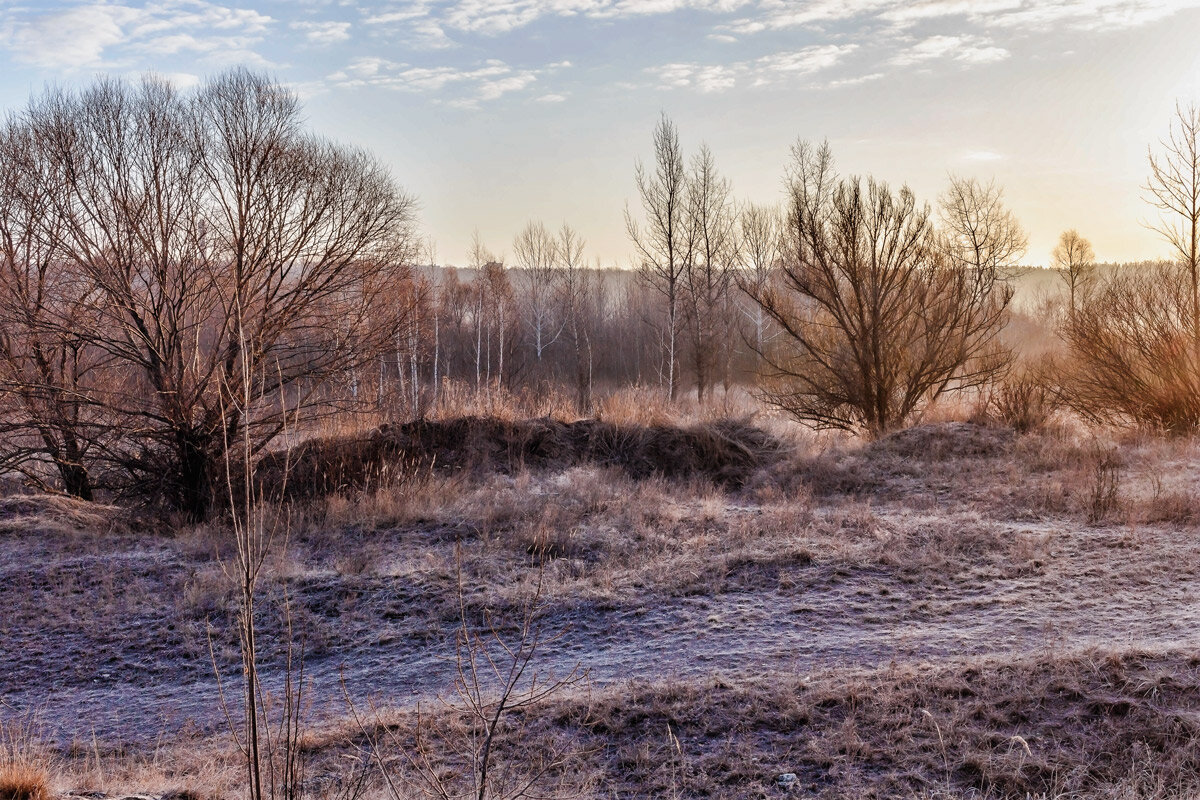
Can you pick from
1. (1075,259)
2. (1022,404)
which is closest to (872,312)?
(1022,404)

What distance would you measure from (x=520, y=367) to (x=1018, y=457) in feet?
95.5

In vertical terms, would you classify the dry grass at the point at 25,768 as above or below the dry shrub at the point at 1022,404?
below

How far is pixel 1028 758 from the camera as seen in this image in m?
4.59

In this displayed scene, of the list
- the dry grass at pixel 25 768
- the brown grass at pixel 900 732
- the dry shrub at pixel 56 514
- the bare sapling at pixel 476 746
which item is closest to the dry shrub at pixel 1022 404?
the brown grass at pixel 900 732

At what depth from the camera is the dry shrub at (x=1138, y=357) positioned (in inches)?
629

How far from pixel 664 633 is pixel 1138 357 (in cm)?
1434

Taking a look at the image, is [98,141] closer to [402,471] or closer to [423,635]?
[402,471]

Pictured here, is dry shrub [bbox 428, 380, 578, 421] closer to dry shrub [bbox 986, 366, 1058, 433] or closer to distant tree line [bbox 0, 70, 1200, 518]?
distant tree line [bbox 0, 70, 1200, 518]

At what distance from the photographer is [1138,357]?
16.7m

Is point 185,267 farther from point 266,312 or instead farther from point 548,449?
point 548,449

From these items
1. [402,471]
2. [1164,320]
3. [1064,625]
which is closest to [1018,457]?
[1164,320]

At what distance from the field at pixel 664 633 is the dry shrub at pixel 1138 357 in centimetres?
384

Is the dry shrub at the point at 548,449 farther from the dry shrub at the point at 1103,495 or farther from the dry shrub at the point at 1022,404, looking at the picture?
the dry shrub at the point at 1103,495

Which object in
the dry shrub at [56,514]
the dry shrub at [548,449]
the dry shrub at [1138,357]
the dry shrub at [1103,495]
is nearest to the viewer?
the dry shrub at [1103,495]
